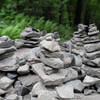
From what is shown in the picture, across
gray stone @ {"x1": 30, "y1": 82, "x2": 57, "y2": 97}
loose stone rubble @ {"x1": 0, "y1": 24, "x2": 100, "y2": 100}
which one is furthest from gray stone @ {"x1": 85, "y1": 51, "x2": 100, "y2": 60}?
gray stone @ {"x1": 30, "y1": 82, "x2": 57, "y2": 97}

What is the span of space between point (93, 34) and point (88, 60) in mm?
670

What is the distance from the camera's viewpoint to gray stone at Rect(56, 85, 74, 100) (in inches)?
105

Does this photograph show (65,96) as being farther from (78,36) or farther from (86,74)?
(78,36)

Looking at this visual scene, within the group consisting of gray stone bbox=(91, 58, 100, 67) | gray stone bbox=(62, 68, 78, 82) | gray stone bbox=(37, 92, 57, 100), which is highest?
gray stone bbox=(91, 58, 100, 67)

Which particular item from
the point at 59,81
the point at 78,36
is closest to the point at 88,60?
the point at 59,81

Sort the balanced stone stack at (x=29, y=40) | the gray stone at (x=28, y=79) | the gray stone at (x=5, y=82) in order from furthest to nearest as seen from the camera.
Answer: the balanced stone stack at (x=29, y=40)
the gray stone at (x=28, y=79)
the gray stone at (x=5, y=82)

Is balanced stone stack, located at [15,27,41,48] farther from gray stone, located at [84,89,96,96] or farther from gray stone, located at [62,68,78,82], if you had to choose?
gray stone, located at [84,89,96,96]

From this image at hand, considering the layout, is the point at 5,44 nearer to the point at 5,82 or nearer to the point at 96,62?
the point at 5,82

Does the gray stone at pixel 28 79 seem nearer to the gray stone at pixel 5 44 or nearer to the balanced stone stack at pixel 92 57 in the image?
the gray stone at pixel 5 44

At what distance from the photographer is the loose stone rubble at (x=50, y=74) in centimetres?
289

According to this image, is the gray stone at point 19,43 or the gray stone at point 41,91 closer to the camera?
the gray stone at point 41,91

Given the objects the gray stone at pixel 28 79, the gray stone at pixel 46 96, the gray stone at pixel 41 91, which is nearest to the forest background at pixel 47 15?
the gray stone at pixel 28 79

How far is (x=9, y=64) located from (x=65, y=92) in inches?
57.7

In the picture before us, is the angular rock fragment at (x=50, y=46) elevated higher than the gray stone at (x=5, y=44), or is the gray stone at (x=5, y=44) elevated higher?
the angular rock fragment at (x=50, y=46)
